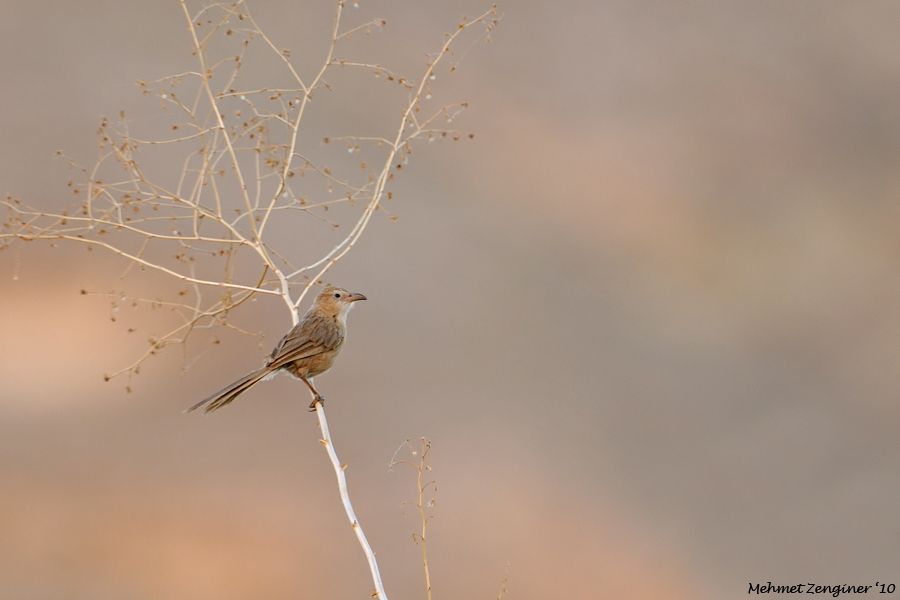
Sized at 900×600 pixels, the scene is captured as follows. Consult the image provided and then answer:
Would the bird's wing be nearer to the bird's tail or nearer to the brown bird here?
the brown bird

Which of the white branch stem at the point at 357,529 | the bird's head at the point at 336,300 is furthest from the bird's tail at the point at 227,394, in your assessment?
the bird's head at the point at 336,300

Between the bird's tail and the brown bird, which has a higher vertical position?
the brown bird

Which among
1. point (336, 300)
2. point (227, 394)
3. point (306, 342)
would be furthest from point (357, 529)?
point (336, 300)

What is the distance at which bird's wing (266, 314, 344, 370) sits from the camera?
2.36 m

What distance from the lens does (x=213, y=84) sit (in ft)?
19.9

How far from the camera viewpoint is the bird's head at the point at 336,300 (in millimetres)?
2621

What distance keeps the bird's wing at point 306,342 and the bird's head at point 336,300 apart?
0.40ft

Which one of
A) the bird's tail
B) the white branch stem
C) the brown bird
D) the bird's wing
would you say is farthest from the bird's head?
the white branch stem

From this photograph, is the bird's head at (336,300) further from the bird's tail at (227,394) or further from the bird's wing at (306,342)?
the bird's tail at (227,394)

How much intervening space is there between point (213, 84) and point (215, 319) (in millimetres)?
4620

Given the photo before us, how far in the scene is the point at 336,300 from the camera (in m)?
2.67

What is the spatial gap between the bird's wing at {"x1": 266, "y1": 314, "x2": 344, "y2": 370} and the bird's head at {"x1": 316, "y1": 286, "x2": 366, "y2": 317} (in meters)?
0.12

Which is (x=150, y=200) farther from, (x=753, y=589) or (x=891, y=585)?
(x=891, y=585)

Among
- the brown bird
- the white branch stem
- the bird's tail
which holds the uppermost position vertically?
the brown bird
